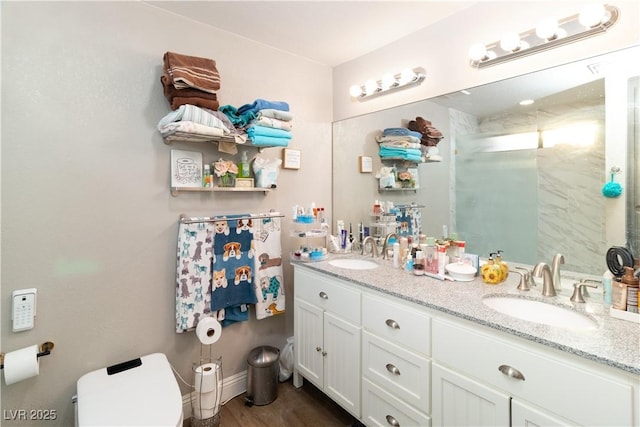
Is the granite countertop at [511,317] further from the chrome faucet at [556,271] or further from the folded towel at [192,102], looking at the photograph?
the folded towel at [192,102]

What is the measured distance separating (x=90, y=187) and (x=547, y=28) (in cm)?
233

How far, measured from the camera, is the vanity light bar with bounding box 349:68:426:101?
1967mm

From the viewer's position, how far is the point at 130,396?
136cm

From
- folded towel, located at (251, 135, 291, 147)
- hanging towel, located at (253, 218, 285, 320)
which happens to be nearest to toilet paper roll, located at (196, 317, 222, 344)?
hanging towel, located at (253, 218, 285, 320)

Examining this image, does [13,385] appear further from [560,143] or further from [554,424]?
[560,143]

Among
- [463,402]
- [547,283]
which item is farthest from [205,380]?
[547,283]

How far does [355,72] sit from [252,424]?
2.53 m

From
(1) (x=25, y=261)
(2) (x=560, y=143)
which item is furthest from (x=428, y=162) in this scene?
(1) (x=25, y=261)

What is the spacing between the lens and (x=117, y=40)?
1.64 meters

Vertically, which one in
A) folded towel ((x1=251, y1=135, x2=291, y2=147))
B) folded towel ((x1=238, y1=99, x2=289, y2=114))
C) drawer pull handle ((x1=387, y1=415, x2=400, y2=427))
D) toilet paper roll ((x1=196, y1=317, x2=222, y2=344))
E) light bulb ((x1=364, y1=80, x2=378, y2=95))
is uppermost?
light bulb ((x1=364, y1=80, x2=378, y2=95))

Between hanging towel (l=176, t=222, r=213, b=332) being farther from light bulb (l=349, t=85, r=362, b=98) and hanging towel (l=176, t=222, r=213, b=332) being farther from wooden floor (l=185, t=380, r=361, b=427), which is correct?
light bulb (l=349, t=85, r=362, b=98)

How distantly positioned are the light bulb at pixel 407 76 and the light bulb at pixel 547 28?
691 millimetres

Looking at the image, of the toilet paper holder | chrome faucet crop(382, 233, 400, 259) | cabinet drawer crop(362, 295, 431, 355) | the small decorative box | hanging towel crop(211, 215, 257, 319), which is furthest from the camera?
chrome faucet crop(382, 233, 400, 259)

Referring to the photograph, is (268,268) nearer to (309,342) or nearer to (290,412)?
(309,342)
